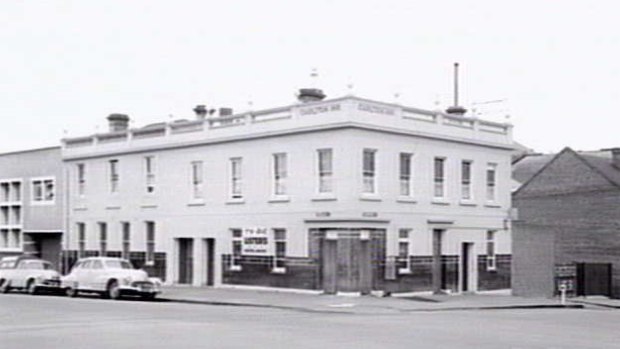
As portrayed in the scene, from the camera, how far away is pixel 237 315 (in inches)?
1013

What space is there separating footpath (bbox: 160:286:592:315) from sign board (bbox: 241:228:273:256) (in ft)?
4.91

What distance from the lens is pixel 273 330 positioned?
2027cm

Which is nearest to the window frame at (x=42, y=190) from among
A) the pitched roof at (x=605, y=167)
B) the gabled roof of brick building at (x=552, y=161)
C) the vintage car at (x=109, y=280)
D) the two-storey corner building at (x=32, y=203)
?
the two-storey corner building at (x=32, y=203)

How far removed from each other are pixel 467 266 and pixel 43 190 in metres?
23.1

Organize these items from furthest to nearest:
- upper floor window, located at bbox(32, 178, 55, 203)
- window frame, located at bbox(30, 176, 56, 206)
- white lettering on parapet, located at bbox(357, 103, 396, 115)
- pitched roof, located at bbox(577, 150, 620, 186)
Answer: pitched roof, located at bbox(577, 150, 620, 186) < upper floor window, located at bbox(32, 178, 55, 203) < window frame, located at bbox(30, 176, 56, 206) < white lettering on parapet, located at bbox(357, 103, 396, 115)

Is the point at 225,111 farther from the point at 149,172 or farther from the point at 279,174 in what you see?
the point at 279,174

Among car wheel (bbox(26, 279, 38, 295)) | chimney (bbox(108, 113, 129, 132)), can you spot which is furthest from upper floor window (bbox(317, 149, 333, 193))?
chimney (bbox(108, 113, 129, 132))

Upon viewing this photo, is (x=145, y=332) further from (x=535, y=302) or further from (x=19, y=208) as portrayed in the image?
(x=19, y=208)

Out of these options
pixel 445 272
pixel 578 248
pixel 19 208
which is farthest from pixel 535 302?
pixel 19 208

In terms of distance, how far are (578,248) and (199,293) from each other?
23.3 meters

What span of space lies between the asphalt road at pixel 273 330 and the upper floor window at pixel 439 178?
1208cm

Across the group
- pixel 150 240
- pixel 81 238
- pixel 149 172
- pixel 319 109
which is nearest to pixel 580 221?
pixel 319 109

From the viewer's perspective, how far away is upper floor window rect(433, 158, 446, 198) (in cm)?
3922

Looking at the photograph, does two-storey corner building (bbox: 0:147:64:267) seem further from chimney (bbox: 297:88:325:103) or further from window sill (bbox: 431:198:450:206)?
window sill (bbox: 431:198:450:206)
